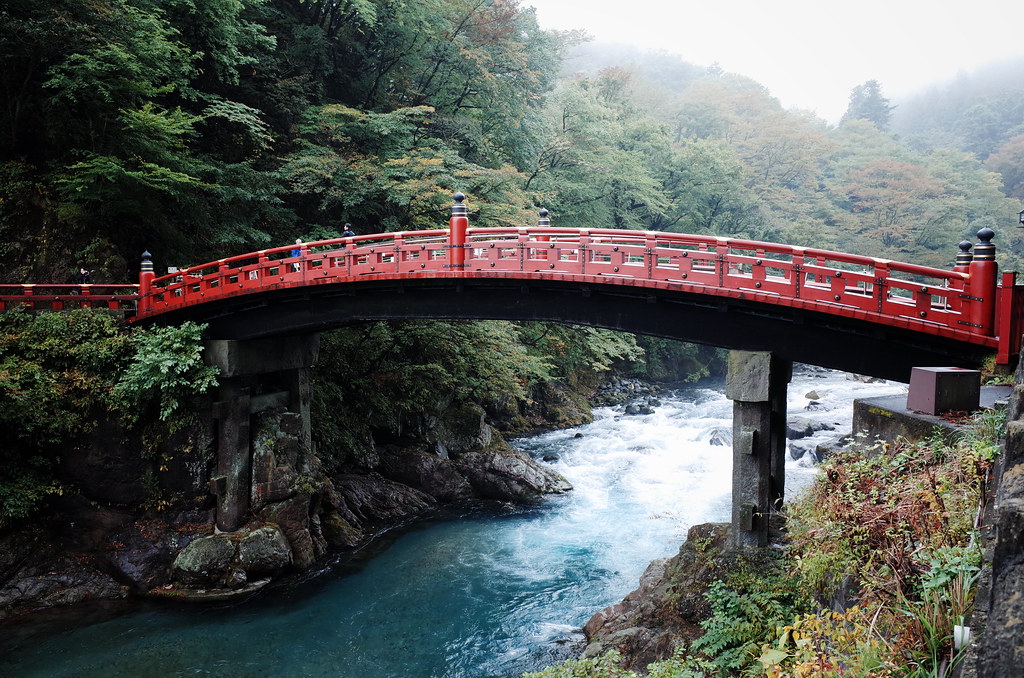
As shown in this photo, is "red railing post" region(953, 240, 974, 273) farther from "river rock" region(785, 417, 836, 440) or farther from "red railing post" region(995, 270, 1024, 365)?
"river rock" region(785, 417, 836, 440)

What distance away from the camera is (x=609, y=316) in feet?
40.4

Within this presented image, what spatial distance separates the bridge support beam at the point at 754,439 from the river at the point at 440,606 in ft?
13.4

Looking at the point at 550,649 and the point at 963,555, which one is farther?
the point at 550,649

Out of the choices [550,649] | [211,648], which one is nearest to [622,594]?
[550,649]

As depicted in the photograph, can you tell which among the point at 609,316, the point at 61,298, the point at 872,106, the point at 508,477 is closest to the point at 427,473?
the point at 508,477

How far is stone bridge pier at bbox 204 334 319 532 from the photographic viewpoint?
15414mm

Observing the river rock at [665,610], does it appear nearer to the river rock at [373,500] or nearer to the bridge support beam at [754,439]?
the bridge support beam at [754,439]

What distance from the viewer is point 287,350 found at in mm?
17281

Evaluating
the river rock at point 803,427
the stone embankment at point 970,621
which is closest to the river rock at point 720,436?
the river rock at point 803,427

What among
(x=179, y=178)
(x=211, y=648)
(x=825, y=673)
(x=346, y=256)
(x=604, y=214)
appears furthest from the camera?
(x=604, y=214)

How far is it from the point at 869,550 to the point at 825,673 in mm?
2232

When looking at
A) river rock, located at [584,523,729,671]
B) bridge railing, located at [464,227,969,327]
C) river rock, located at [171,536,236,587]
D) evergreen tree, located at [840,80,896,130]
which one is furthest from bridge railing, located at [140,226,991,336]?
evergreen tree, located at [840,80,896,130]

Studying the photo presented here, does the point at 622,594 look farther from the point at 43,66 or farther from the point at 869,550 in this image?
the point at 43,66

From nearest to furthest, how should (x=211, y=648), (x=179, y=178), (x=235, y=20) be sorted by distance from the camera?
(x=211, y=648), (x=179, y=178), (x=235, y=20)
